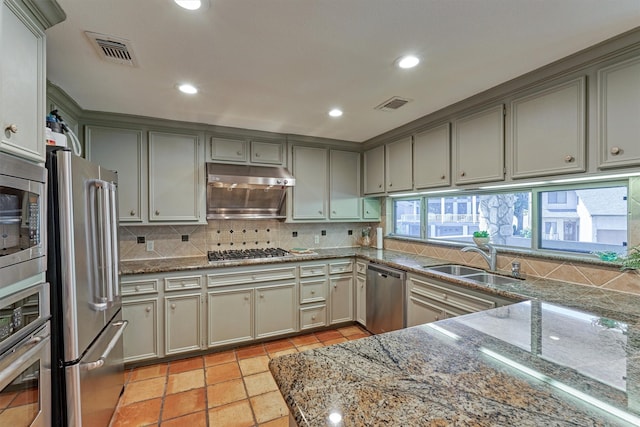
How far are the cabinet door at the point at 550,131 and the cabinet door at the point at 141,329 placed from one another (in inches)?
131

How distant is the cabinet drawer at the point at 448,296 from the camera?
2080 millimetres

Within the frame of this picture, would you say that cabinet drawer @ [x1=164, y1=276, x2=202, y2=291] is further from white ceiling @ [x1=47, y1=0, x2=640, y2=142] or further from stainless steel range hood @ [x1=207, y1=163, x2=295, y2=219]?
white ceiling @ [x1=47, y1=0, x2=640, y2=142]

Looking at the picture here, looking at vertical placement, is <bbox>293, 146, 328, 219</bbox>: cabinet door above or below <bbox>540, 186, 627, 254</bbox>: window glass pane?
above

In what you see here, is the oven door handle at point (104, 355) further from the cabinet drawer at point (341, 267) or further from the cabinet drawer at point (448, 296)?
the cabinet drawer at point (448, 296)

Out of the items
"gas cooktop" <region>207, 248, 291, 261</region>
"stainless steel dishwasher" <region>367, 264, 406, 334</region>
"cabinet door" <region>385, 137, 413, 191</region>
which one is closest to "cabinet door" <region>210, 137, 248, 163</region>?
"gas cooktop" <region>207, 248, 291, 261</region>

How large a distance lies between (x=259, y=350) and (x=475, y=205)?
275cm

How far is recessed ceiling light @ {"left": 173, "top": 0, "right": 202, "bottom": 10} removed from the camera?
1.33 meters

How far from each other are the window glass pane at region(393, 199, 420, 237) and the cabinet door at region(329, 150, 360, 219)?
0.56 meters

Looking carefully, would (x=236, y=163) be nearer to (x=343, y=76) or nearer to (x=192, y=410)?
(x=343, y=76)

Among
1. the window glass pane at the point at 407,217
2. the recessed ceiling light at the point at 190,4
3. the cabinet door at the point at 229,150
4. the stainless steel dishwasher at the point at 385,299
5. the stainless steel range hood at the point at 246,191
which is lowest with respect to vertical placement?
the stainless steel dishwasher at the point at 385,299

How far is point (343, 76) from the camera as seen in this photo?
2.12 m

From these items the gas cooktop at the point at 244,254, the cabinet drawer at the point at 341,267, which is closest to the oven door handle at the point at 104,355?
the gas cooktop at the point at 244,254

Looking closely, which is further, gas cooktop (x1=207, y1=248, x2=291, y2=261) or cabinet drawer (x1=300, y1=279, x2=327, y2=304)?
cabinet drawer (x1=300, y1=279, x2=327, y2=304)

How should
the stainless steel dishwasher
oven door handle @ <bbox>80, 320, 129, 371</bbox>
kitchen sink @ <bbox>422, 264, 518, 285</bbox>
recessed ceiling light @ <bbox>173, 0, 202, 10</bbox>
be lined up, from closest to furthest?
1. recessed ceiling light @ <bbox>173, 0, 202, 10</bbox>
2. oven door handle @ <bbox>80, 320, 129, 371</bbox>
3. kitchen sink @ <bbox>422, 264, 518, 285</bbox>
4. the stainless steel dishwasher
